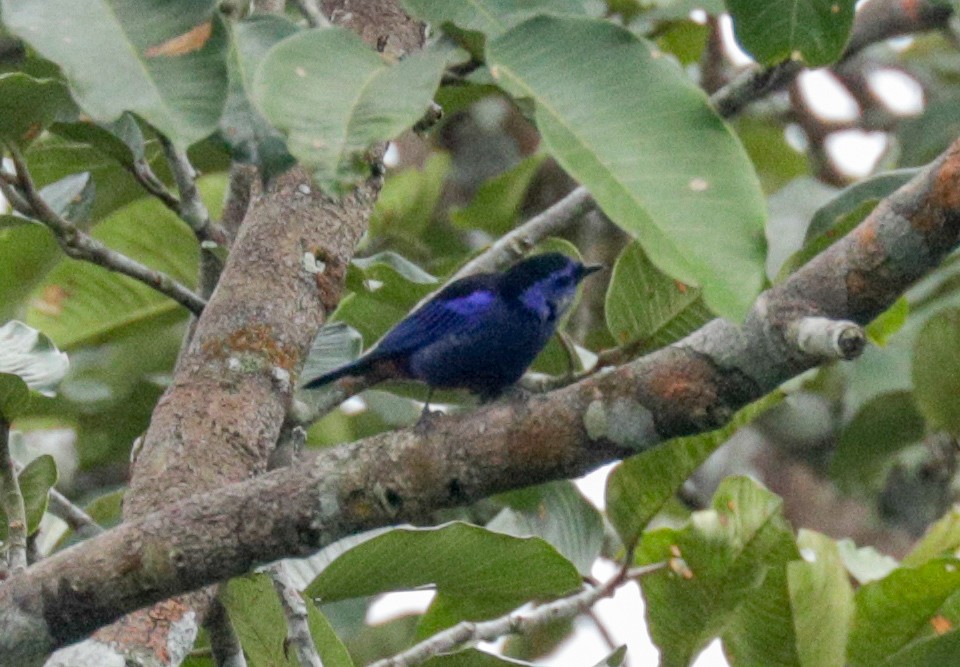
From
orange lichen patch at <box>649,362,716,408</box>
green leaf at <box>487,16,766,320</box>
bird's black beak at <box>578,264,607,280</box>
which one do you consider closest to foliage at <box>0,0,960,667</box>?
green leaf at <box>487,16,766,320</box>

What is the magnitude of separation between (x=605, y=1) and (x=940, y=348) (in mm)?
1371

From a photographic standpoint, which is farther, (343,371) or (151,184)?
(343,371)

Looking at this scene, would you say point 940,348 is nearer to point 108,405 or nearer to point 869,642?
point 869,642

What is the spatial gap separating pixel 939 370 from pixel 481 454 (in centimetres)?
212

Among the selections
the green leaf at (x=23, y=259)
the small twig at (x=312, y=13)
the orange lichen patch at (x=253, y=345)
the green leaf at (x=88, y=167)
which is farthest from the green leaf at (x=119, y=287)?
the small twig at (x=312, y=13)

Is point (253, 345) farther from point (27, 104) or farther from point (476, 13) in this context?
point (476, 13)

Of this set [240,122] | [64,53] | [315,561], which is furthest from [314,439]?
[64,53]

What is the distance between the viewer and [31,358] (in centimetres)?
259

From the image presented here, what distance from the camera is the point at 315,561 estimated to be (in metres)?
2.85

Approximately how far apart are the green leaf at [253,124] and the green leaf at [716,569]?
3.58 feet

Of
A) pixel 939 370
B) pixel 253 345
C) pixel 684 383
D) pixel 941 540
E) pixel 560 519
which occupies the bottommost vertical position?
pixel 939 370

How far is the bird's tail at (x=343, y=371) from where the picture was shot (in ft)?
10.3

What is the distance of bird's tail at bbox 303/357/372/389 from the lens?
313 centimetres

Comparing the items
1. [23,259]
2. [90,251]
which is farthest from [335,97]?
[23,259]
